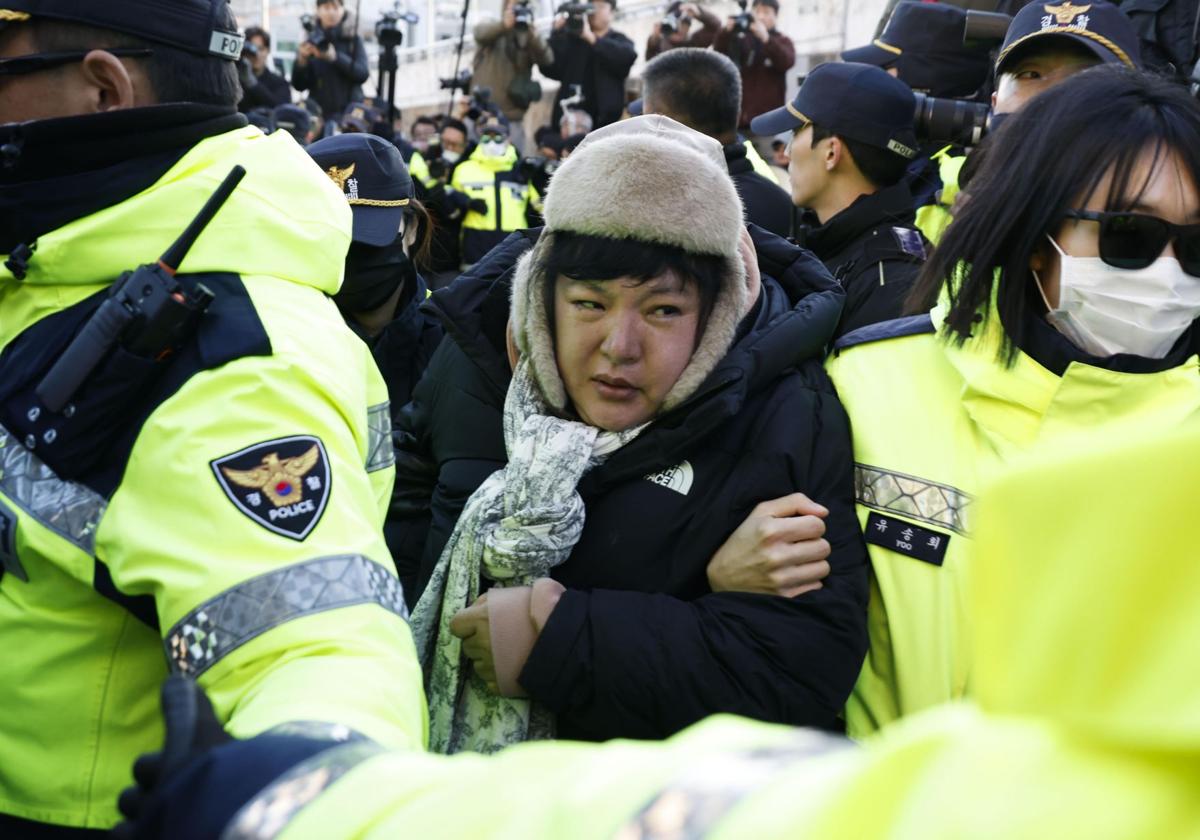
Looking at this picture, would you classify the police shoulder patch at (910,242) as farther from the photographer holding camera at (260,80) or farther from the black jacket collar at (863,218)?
the photographer holding camera at (260,80)

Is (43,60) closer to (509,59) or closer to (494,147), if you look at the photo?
(494,147)

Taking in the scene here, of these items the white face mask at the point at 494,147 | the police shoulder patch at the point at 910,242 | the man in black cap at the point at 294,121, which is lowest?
the white face mask at the point at 494,147

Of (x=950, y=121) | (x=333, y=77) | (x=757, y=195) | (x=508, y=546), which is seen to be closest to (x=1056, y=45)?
(x=950, y=121)

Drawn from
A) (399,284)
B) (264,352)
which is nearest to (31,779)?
(264,352)

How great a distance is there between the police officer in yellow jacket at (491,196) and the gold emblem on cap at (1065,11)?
723 cm

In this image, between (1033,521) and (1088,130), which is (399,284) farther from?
(1033,521)

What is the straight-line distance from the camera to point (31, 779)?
159 cm

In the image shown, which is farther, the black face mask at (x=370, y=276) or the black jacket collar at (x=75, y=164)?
the black face mask at (x=370, y=276)

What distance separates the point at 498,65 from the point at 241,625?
12.6m

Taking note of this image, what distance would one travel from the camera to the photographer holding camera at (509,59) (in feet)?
41.9

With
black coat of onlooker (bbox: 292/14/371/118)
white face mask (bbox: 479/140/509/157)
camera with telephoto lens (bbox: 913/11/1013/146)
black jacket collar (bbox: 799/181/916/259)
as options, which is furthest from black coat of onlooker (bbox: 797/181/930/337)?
black coat of onlooker (bbox: 292/14/371/118)

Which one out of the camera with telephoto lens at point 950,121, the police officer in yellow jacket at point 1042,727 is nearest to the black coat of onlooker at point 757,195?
the camera with telephoto lens at point 950,121

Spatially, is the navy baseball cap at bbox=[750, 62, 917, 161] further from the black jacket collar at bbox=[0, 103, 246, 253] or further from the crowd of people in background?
the black jacket collar at bbox=[0, 103, 246, 253]

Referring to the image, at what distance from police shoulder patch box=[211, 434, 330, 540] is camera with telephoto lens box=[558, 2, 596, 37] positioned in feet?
36.8
